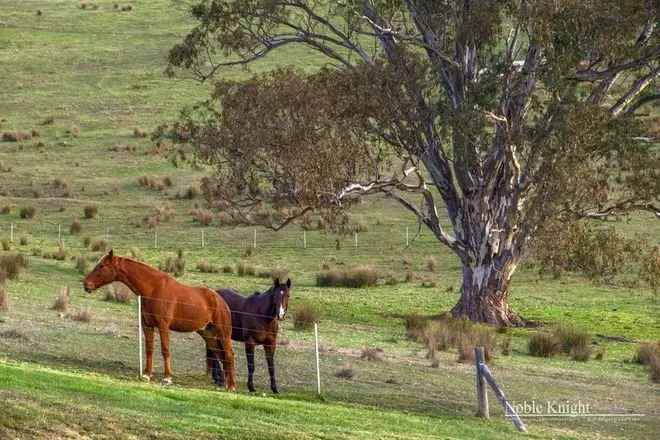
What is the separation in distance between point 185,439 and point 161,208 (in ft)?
126

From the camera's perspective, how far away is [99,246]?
45.6 meters

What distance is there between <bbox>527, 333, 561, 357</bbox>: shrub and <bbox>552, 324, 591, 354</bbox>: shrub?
0.24m

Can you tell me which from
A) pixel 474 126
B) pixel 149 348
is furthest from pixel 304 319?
pixel 149 348

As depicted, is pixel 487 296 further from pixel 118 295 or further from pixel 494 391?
pixel 494 391

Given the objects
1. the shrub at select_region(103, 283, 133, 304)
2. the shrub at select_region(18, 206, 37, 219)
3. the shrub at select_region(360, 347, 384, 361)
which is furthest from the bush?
the shrub at select_region(360, 347, 384, 361)

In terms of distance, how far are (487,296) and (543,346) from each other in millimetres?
6065

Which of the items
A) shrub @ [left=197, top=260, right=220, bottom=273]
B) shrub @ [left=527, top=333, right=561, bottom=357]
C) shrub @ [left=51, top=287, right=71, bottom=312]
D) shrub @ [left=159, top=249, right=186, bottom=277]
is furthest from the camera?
shrub @ [left=197, top=260, right=220, bottom=273]

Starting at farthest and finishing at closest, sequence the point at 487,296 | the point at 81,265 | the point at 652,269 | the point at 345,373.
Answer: the point at 81,265 < the point at 487,296 < the point at 652,269 < the point at 345,373

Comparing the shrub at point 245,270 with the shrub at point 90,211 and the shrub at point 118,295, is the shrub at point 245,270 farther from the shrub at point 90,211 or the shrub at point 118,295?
the shrub at point 90,211

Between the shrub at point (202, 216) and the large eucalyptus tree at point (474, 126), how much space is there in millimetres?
14376

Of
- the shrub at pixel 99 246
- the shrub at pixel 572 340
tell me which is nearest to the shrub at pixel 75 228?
the shrub at pixel 99 246

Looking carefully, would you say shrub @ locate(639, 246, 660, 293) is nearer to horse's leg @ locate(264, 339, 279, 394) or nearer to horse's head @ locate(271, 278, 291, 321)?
horse's leg @ locate(264, 339, 279, 394)

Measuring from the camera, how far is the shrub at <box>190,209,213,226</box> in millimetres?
52312

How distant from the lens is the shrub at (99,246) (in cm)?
4523
